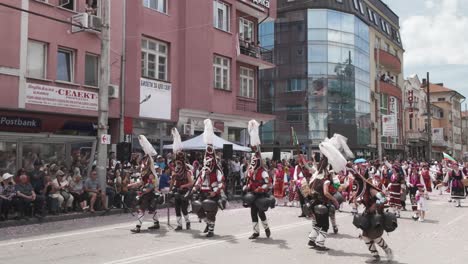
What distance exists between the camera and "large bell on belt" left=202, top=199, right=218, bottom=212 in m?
11.3

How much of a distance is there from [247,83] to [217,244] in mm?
21809

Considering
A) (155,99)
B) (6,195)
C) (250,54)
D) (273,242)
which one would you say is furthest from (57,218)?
(250,54)

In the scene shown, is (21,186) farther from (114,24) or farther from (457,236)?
(457,236)

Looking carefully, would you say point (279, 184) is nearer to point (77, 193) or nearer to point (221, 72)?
point (77, 193)

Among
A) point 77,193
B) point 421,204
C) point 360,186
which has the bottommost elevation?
point 421,204

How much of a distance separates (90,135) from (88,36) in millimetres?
4164

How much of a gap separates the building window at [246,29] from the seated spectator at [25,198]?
1897 centimetres

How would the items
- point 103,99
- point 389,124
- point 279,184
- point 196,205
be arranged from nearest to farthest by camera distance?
point 196,205, point 103,99, point 279,184, point 389,124

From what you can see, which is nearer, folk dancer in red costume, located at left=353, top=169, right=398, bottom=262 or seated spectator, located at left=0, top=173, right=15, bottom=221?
folk dancer in red costume, located at left=353, top=169, right=398, bottom=262

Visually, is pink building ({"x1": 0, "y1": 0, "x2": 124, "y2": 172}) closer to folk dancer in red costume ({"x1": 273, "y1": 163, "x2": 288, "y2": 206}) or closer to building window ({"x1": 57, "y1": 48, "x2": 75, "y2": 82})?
building window ({"x1": 57, "y1": 48, "x2": 75, "y2": 82})

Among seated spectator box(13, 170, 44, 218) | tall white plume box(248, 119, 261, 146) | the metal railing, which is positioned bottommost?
seated spectator box(13, 170, 44, 218)

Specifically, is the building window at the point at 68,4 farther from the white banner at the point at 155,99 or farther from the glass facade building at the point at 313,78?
the glass facade building at the point at 313,78

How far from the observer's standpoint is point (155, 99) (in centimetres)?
2408

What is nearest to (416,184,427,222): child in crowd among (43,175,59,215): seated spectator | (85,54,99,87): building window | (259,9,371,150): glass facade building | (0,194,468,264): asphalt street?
(0,194,468,264): asphalt street
